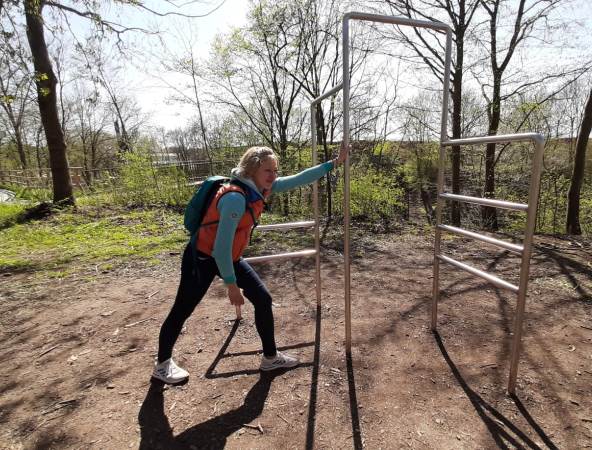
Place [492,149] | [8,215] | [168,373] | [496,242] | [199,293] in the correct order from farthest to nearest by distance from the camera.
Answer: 1. [492,149]
2. [8,215]
3. [168,373]
4. [199,293]
5. [496,242]

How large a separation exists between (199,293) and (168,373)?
2.06 feet

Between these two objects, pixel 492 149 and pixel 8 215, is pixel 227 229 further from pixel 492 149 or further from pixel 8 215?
pixel 492 149

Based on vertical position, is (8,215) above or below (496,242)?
below

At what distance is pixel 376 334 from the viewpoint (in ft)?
8.63

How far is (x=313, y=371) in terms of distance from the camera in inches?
88.1

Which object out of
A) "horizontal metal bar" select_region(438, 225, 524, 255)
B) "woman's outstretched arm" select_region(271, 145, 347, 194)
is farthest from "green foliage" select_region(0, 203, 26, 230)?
"horizontal metal bar" select_region(438, 225, 524, 255)

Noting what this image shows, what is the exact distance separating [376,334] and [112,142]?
3093cm

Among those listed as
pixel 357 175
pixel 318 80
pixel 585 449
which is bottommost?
pixel 585 449

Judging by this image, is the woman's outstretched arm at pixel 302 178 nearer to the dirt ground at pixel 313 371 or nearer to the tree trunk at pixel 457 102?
the dirt ground at pixel 313 371

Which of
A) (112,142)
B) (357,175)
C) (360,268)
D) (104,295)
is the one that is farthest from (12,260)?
(112,142)

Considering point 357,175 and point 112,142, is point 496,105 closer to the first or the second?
point 357,175

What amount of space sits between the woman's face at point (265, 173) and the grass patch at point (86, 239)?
331 cm

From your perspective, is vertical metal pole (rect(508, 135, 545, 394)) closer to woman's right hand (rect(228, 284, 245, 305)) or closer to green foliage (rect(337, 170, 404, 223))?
woman's right hand (rect(228, 284, 245, 305))

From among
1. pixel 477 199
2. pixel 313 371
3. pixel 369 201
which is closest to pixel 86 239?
pixel 313 371
